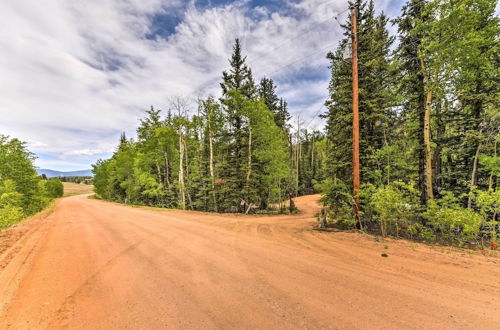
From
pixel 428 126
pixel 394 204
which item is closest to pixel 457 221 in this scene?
pixel 394 204

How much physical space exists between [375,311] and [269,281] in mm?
1749

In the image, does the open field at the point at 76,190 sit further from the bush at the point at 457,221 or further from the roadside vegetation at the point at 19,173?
the bush at the point at 457,221

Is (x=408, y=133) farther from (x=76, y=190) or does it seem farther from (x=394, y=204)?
(x=76, y=190)

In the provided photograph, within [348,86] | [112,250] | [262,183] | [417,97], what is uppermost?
[348,86]

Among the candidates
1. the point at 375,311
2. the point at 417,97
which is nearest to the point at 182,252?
the point at 375,311

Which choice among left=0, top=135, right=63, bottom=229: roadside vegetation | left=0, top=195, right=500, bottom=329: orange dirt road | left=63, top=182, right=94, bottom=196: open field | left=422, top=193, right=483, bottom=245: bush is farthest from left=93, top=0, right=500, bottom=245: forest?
left=63, top=182, right=94, bottom=196: open field

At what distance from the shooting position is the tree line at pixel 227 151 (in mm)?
16266

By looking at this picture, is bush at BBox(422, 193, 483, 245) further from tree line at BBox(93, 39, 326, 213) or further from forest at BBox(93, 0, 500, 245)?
tree line at BBox(93, 39, 326, 213)

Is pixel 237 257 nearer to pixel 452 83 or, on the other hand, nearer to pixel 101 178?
pixel 452 83

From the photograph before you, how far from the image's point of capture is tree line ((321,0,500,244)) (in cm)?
718

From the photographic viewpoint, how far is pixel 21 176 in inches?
709

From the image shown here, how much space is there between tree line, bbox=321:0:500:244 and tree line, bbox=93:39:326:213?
9.99 ft

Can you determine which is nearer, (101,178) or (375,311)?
(375,311)

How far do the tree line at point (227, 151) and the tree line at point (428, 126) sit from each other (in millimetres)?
3046
